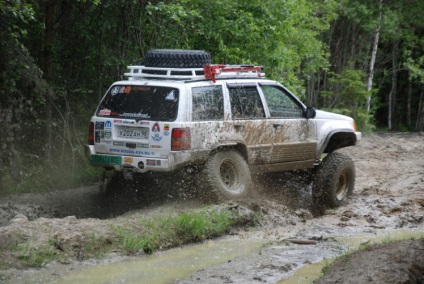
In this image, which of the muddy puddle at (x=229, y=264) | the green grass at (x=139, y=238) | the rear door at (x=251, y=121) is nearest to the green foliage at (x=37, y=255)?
the green grass at (x=139, y=238)

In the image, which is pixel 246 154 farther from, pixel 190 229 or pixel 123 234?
pixel 123 234

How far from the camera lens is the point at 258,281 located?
7082 millimetres

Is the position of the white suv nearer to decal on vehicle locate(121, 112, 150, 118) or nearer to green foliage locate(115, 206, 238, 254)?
decal on vehicle locate(121, 112, 150, 118)

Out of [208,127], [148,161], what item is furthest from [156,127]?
[208,127]

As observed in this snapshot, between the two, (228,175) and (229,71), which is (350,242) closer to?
(228,175)

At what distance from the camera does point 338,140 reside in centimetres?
1198

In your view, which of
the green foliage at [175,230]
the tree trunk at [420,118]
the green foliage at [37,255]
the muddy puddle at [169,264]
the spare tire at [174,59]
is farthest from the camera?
the tree trunk at [420,118]

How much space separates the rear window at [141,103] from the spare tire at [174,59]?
0.63 meters

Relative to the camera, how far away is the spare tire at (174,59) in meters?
10.3

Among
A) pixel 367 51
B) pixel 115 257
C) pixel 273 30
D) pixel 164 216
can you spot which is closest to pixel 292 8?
pixel 273 30

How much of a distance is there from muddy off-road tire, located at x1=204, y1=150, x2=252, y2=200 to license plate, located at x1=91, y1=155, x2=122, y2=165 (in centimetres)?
118

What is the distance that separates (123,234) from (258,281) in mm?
1847

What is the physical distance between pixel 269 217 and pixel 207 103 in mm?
1789

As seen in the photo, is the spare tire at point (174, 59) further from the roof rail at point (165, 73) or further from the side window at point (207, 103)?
the side window at point (207, 103)
